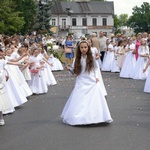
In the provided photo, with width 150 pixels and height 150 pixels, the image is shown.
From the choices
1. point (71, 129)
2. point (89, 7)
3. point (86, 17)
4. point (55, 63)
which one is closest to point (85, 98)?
point (71, 129)

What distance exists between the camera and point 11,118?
10.5 m

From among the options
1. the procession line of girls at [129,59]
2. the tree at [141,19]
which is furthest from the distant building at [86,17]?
the procession line of girls at [129,59]

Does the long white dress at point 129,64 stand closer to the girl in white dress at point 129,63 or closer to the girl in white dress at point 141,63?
the girl in white dress at point 129,63

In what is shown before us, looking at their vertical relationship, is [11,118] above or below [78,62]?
below

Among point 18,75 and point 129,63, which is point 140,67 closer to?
point 129,63

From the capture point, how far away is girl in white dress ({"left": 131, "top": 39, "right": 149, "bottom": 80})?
1848cm

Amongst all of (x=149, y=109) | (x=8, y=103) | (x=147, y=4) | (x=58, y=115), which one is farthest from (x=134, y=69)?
(x=147, y=4)

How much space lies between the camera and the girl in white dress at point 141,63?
18484mm

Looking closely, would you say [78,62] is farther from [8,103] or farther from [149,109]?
[149,109]

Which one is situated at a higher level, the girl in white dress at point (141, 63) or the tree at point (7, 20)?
the tree at point (7, 20)

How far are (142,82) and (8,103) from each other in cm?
915

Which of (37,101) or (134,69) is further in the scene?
(134,69)

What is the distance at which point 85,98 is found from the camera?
9461mm

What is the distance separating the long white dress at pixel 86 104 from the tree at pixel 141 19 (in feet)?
444
